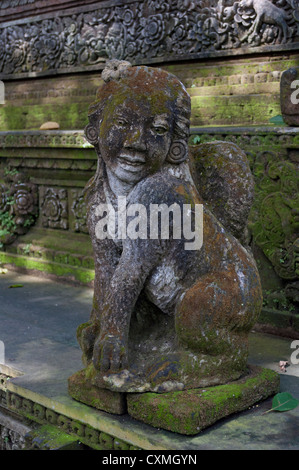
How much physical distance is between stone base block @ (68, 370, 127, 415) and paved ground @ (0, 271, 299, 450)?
41mm

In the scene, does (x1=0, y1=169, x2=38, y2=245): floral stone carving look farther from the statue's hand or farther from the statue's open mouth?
the statue's hand

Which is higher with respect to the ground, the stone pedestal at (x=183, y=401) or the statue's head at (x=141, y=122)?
the statue's head at (x=141, y=122)

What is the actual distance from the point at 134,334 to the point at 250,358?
1115 mm

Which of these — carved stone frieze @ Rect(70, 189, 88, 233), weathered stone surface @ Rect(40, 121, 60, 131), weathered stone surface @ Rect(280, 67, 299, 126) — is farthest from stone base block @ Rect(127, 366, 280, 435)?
weathered stone surface @ Rect(40, 121, 60, 131)

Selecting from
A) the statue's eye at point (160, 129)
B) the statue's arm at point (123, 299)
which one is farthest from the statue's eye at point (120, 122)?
the statue's arm at point (123, 299)

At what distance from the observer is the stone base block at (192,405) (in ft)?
9.39

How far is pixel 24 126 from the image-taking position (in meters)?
8.22

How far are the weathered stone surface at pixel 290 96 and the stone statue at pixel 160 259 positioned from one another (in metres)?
1.55

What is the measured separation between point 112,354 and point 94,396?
0.95 ft

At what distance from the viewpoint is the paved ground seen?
9.43ft

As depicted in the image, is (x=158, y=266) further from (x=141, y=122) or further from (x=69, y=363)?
(x=69, y=363)

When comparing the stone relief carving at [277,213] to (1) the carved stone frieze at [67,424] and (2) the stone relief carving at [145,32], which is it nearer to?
(2) the stone relief carving at [145,32]

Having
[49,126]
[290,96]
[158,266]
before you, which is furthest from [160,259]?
[49,126]

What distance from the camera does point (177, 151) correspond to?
10.4 feet
